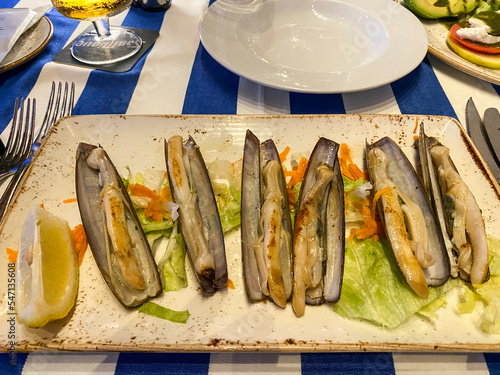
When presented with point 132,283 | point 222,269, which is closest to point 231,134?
point 222,269

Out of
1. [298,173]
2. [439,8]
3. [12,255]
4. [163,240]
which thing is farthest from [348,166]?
[439,8]

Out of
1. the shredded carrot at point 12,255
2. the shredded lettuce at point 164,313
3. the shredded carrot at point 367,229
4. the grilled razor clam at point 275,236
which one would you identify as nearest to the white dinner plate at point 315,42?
the grilled razor clam at point 275,236

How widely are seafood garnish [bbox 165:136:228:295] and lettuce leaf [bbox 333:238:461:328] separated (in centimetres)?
53

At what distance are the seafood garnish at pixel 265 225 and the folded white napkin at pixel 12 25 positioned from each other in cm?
213

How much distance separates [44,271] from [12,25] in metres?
2.38

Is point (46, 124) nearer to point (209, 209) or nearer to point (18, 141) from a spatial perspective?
point (18, 141)

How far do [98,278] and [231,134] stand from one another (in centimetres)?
105

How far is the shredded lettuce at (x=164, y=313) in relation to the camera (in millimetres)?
1297

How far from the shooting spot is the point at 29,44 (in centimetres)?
270

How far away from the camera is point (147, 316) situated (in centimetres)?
131

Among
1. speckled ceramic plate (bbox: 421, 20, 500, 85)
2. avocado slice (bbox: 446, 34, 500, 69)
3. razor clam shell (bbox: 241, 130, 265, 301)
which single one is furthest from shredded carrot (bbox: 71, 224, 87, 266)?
avocado slice (bbox: 446, 34, 500, 69)

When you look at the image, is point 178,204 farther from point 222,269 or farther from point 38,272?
point 38,272

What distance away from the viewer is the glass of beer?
7.73 feet

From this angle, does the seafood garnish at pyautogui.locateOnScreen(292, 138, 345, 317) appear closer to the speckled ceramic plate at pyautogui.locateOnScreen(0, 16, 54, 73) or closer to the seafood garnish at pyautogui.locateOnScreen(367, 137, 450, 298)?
the seafood garnish at pyautogui.locateOnScreen(367, 137, 450, 298)
